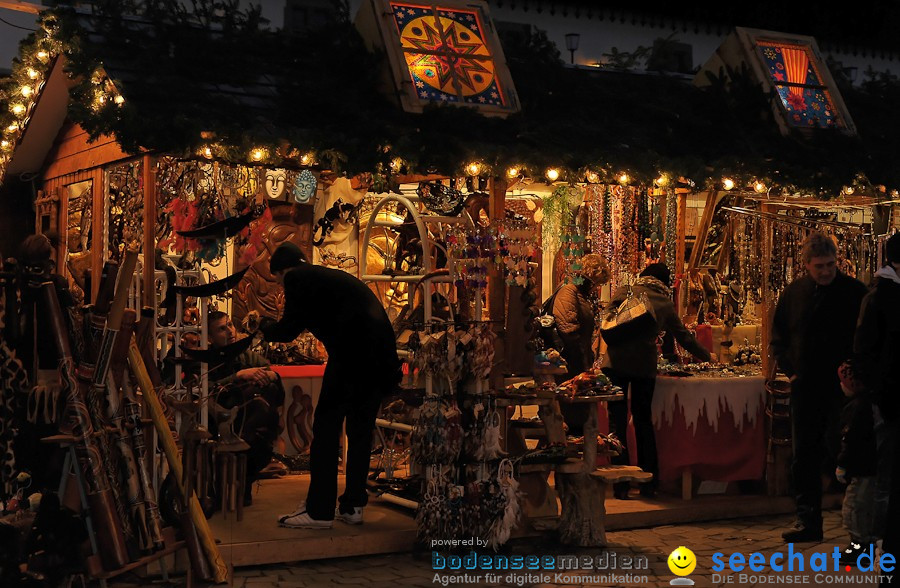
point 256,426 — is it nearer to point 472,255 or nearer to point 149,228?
point 149,228

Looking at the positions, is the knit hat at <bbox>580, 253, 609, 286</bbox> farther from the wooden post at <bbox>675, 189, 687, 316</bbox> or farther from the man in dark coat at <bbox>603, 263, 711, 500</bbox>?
the wooden post at <bbox>675, 189, 687, 316</bbox>

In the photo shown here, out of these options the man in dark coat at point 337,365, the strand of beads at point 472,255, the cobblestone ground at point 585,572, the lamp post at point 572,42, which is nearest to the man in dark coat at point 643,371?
the cobblestone ground at point 585,572

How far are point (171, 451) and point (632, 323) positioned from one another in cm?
348

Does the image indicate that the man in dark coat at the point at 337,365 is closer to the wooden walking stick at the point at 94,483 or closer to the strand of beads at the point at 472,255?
the strand of beads at the point at 472,255

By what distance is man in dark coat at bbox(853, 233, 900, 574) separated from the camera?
221 inches

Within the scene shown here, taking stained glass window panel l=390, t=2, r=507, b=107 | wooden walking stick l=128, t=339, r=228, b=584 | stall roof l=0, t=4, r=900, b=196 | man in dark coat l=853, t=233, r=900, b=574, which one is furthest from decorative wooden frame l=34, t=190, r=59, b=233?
man in dark coat l=853, t=233, r=900, b=574

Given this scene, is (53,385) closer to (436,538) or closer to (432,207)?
(436,538)

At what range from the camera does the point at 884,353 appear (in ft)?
18.6

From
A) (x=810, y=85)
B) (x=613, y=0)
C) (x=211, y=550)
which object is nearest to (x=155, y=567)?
(x=211, y=550)

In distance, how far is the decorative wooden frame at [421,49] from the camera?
745cm

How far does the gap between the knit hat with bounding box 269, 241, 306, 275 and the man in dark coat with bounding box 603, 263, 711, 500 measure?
7.83ft

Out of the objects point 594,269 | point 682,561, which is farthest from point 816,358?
point 594,269

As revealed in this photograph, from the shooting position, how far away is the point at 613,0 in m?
23.1

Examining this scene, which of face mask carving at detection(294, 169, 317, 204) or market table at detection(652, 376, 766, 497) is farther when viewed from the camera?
face mask carving at detection(294, 169, 317, 204)
